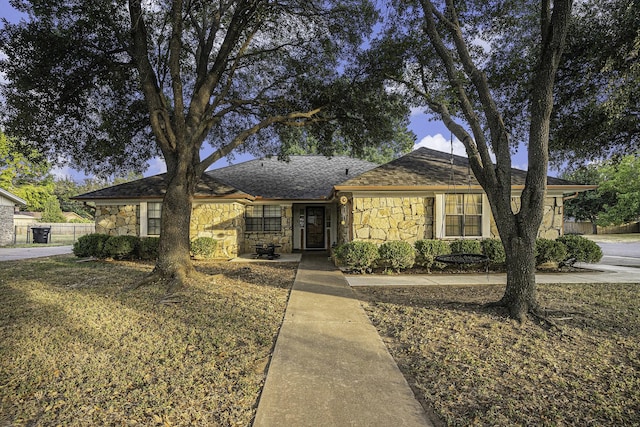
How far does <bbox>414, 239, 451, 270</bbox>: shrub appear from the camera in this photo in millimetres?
9344

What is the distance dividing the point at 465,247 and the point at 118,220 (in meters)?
12.7

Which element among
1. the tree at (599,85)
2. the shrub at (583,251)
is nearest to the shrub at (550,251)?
the shrub at (583,251)

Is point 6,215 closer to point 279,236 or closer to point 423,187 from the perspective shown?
point 279,236

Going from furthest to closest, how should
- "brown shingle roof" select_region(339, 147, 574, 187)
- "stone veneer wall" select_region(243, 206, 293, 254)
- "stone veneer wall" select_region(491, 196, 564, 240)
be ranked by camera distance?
"stone veneer wall" select_region(243, 206, 293, 254) < "stone veneer wall" select_region(491, 196, 564, 240) < "brown shingle roof" select_region(339, 147, 574, 187)

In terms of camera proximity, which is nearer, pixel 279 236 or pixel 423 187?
pixel 423 187

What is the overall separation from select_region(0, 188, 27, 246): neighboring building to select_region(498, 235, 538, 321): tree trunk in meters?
24.8

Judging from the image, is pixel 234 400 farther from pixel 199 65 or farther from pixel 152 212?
pixel 152 212

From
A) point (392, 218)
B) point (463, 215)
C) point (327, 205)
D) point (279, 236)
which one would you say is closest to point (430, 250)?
point (392, 218)

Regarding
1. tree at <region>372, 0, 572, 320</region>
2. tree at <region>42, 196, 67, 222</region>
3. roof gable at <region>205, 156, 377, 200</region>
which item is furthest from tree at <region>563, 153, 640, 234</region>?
tree at <region>42, 196, 67, 222</region>

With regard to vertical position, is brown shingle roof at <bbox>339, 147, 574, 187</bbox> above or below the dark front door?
above

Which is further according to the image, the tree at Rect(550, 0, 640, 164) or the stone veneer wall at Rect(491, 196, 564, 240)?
the stone veneer wall at Rect(491, 196, 564, 240)

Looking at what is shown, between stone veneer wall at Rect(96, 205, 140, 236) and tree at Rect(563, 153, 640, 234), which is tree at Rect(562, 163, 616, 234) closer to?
tree at Rect(563, 153, 640, 234)

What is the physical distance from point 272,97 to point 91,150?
6118mm

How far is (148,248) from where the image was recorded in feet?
38.3
